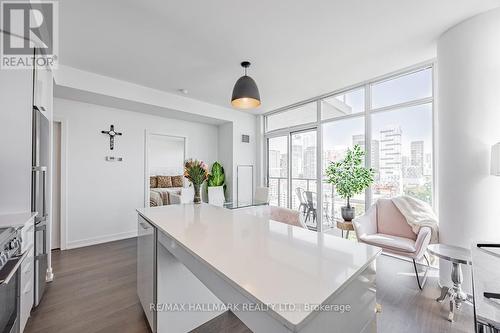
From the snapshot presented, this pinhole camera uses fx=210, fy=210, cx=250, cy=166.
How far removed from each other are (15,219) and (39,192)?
1.58ft

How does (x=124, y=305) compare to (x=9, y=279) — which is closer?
(x=9, y=279)

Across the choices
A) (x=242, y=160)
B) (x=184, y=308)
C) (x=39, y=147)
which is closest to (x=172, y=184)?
(x=242, y=160)

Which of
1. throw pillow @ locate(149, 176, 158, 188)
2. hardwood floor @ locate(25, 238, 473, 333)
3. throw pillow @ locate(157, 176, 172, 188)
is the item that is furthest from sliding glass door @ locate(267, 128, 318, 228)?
throw pillow @ locate(149, 176, 158, 188)

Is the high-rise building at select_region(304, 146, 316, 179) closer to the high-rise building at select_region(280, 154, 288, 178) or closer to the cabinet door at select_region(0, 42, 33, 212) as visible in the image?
the high-rise building at select_region(280, 154, 288, 178)

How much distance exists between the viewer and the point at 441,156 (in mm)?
2361

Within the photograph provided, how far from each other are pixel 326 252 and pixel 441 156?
228 cm

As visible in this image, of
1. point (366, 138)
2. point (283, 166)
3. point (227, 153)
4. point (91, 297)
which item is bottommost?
point (91, 297)

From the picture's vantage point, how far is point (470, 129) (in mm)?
2107

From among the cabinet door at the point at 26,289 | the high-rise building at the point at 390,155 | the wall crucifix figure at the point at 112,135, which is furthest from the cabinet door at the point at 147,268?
the high-rise building at the point at 390,155

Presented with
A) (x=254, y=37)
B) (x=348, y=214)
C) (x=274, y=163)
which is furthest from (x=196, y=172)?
(x=274, y=163)

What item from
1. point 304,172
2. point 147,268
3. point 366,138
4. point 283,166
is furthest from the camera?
point 283,166

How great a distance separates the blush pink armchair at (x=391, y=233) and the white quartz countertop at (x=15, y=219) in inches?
131

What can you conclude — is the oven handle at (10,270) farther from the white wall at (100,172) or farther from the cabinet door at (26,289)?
the white wall at (100,172)

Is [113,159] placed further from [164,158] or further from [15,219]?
[15,219]
